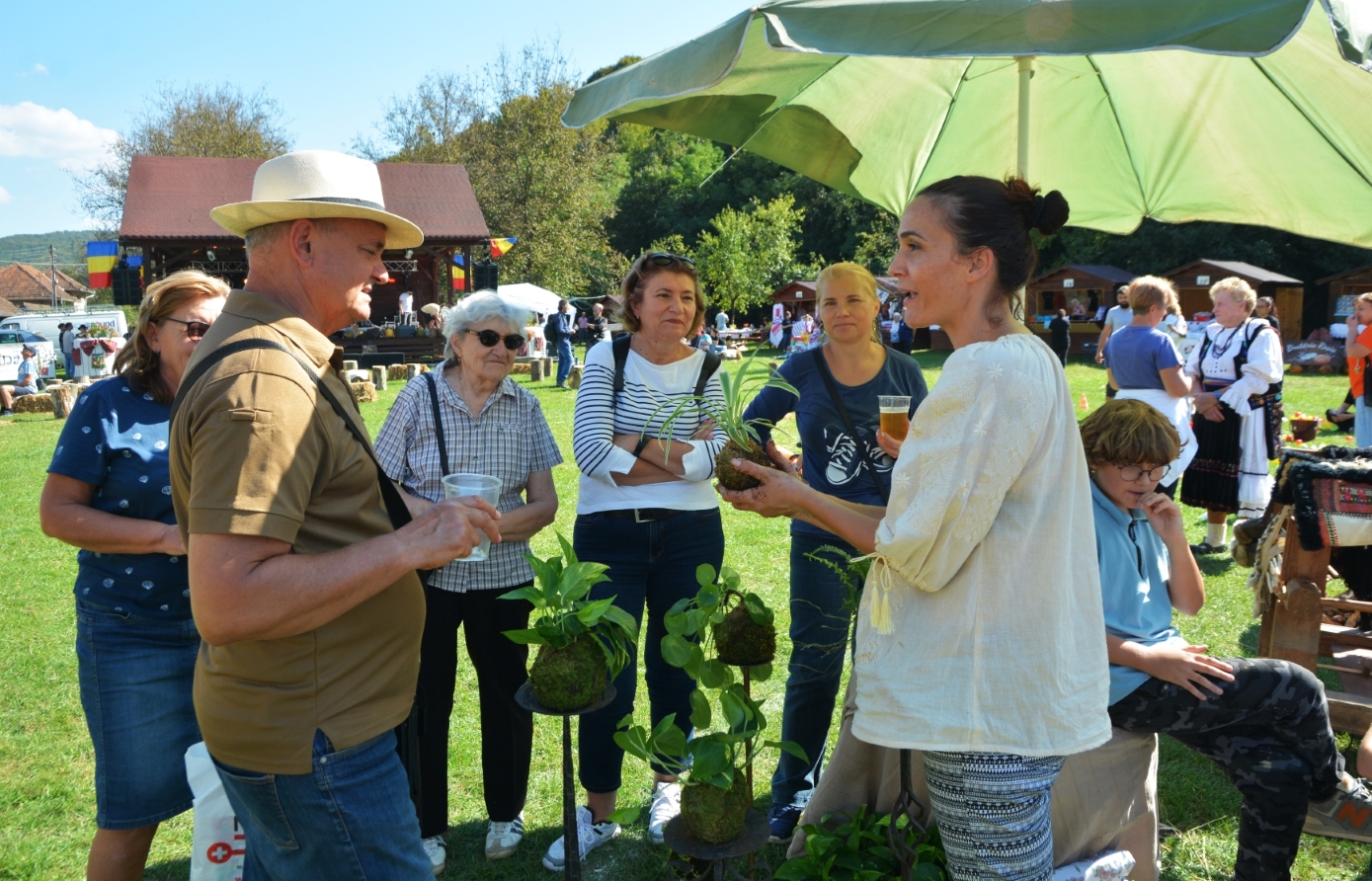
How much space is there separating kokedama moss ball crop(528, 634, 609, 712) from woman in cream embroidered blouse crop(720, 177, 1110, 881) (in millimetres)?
802

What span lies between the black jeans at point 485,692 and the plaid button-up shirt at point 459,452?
65mm

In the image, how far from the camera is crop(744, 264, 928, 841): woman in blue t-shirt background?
3266 millimetres

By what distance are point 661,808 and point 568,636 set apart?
122 cm

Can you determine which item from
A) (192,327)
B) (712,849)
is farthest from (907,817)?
(192,327)

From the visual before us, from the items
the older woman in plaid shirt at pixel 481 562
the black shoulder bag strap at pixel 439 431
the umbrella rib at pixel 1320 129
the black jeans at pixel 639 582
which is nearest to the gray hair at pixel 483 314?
the older woman in plaid shirt at pixel 481 562

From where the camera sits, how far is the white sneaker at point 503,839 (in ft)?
10.6

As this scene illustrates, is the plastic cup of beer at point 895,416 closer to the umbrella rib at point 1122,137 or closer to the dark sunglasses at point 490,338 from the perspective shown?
the dark sunglasses at point 490,338

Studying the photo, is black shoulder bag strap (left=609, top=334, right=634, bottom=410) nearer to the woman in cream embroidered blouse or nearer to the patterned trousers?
the woman in cream embroidered blouse

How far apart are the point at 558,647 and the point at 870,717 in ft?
3.00

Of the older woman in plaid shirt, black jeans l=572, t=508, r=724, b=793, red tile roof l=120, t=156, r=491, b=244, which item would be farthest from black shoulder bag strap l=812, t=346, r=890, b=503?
red tile roof l=120, t=156, r=491, b=244

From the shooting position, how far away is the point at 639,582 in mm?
3270

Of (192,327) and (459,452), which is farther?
(459,452)

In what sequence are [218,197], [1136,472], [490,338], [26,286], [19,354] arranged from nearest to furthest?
[1136,472], [490,338], [19,354], [218,197], [26,286]

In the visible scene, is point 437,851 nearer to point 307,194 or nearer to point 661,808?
point 661,808
